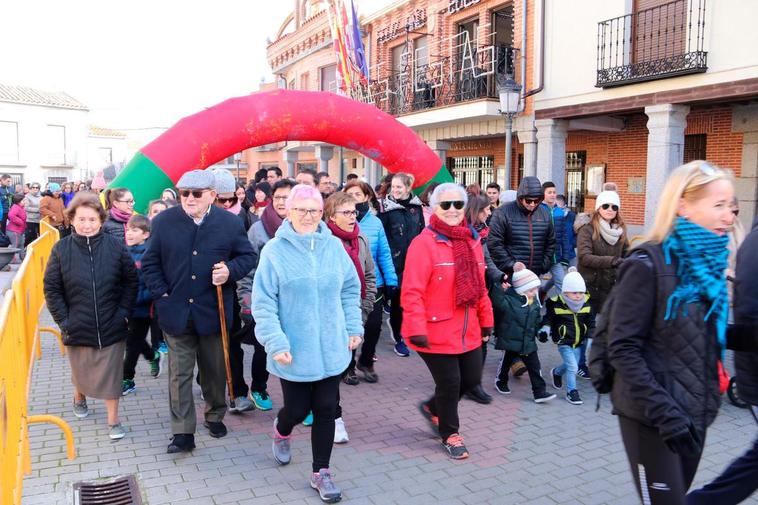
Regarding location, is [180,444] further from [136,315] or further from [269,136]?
[269,136]

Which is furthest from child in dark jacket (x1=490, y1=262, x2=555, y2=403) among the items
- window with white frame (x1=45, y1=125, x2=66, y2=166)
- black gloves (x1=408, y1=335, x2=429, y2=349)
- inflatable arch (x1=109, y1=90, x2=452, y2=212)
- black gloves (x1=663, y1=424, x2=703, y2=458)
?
window with white frame (x1=45, y1=125, x2=66, y2=166)

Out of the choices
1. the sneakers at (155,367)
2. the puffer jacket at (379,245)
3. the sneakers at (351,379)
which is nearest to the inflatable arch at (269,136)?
the sneakers at (155,367)

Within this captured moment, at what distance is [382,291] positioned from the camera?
20.8 feet

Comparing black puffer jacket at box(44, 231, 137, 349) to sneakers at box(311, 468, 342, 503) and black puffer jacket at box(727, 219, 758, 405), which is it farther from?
black puffer jacket at box(727, 219, 758, 405)

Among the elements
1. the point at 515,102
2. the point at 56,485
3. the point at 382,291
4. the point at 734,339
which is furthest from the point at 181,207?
the point at 515,102

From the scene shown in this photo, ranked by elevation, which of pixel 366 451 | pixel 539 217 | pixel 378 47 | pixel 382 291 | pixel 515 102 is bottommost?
pixel 366 451

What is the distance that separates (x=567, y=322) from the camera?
5.64 metres

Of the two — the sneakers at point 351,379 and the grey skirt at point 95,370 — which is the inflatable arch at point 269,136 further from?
the sneakers at point 351,379

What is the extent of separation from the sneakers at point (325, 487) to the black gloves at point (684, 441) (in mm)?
2004

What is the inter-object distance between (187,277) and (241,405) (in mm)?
1409

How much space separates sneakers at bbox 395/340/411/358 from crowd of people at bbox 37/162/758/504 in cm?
3

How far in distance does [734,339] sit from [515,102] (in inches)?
398

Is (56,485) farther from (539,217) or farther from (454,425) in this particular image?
(539,217)

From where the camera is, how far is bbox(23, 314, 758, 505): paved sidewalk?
153 inches
